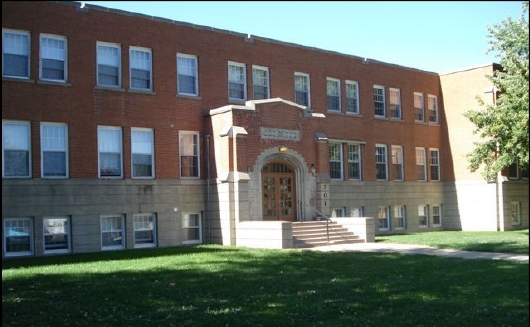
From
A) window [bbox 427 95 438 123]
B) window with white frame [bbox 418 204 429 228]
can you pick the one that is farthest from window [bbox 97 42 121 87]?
window [bbox 427 95 438 123]

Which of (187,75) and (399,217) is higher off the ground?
(187,75)

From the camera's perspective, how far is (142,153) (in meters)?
22.9

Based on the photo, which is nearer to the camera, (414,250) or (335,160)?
(414,250)

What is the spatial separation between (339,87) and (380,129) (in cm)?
368

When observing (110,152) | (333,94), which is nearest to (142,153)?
(110,152)

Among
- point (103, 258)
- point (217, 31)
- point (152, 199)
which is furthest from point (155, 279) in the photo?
point (217, 31)

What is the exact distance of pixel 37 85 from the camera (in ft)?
66.6

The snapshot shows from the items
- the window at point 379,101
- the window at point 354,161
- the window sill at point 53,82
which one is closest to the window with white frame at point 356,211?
the window at point 354,161

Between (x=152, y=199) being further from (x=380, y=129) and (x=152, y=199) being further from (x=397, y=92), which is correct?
(x=397, y=92)

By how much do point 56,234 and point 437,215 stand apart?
22.6 m

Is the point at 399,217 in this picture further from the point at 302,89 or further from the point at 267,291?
the point at 267,291

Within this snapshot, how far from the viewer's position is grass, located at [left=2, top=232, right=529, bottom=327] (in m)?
9.28

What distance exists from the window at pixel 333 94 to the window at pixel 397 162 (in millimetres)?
4990

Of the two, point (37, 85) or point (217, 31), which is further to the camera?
point (217, 31)
